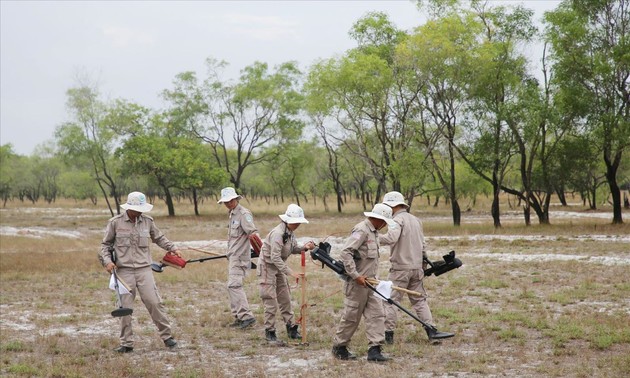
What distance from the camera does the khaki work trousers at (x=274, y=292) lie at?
10.2 m

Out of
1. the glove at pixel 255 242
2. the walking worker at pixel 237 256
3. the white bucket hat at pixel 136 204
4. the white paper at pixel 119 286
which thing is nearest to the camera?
the white paper at pixel 119 286

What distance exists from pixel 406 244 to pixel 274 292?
7.12ft

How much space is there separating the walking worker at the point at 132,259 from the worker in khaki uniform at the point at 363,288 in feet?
8.89

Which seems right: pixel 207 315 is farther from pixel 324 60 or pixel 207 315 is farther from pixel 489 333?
pixel 324 60

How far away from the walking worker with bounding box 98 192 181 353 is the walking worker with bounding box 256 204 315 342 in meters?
1.46

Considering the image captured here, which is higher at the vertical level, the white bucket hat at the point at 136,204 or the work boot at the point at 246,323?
the white bucket hat at the point at 136,204

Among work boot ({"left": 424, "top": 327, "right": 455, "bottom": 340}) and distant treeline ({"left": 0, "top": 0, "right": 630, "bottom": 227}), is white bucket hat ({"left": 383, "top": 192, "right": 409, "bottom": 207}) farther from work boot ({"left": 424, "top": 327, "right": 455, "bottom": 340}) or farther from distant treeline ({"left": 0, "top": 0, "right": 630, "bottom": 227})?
distant treeline ({"left": 0, "top": 0, "right": 630, "bottom": 227})

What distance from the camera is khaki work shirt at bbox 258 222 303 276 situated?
9.98m

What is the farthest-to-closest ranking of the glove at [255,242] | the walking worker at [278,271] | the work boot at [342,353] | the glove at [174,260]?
the glove at [255,242], the glove at [174,260], the walking worker at [278,271], the work boot at [342,353]

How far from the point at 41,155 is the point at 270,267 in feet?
375

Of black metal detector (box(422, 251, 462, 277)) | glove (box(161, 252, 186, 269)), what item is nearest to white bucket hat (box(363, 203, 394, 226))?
black metal detector (box(422, 251, 462, 277))

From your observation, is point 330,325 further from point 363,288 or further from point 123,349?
point 123,349

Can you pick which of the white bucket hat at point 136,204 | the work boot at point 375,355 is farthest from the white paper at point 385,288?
the white bucket hat at point 136,204

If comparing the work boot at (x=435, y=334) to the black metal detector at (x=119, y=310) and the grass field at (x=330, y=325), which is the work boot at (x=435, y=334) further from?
the black metal detector at (x=119, y=310)
